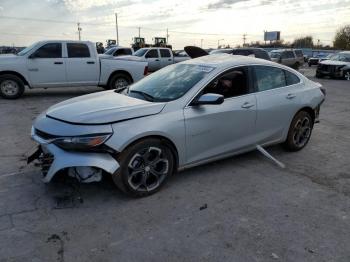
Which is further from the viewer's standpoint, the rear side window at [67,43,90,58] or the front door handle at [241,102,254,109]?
the rear side window at [67,43,90,58]

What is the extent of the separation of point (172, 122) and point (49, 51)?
840 centimetres

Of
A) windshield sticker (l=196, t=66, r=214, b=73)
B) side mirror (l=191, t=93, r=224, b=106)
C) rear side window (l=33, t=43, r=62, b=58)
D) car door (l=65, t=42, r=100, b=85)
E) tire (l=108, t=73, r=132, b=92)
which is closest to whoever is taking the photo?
side mirror (l=191, t=93, r=224, b=106)

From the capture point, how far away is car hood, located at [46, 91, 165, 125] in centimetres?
388

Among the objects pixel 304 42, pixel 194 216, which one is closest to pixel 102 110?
pixel 194 216

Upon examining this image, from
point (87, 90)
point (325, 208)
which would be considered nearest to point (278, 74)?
point (325, 208)

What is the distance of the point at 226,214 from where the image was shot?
3.80m

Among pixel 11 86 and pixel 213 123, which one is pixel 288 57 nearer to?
pixel 11 86

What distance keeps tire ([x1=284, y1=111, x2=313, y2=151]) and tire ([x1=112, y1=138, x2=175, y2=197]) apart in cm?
236

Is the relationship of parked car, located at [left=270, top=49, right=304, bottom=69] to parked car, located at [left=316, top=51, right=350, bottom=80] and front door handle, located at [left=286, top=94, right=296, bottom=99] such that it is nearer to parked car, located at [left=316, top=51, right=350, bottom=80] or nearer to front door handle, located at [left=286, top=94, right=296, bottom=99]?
parked car, located at [left=316, top=51, right=350, bottom=80]

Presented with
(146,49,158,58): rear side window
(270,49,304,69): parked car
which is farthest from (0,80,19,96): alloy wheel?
(270,49,304,69): parked car

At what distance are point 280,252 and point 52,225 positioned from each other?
2.20 m

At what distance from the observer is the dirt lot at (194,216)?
10.3 feet

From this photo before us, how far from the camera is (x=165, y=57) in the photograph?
22.0 meters

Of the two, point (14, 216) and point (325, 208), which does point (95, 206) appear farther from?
point (325, 208)
